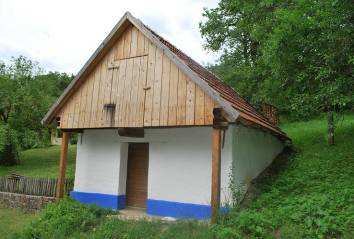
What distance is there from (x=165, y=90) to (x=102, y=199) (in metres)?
4.64

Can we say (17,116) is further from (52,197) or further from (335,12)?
(335,12)

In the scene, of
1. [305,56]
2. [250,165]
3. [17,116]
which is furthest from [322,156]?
[17,116]

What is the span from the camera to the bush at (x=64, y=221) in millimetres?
9352

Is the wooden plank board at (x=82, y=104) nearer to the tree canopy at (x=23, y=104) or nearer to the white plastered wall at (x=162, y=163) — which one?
the white plastered wall at (x=162, y=163)

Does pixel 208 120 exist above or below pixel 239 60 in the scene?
below

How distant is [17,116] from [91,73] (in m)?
11.9

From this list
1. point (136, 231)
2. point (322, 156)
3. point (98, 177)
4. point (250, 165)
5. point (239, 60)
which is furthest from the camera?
point (239, 60)

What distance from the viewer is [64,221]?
9.80m

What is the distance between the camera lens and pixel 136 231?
28.2 ft

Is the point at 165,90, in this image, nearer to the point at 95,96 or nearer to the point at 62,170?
the point at 95,96

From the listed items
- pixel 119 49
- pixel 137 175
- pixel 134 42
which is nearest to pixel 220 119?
pixel 134 42

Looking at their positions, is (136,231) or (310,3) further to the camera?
(310,3)

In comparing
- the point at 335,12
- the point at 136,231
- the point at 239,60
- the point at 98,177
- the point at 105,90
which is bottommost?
the point at 136,231

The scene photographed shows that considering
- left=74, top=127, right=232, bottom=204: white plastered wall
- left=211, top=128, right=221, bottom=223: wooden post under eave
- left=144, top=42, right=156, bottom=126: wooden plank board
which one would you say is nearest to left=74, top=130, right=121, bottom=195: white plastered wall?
left=74, top=127, right=232, bottom=204: white plastered wall
